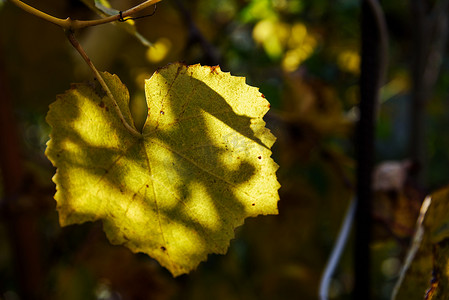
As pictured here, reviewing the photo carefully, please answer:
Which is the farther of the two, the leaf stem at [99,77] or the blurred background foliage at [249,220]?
the blurred background foliage at [249,220]

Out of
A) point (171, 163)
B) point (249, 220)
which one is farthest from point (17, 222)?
point (171, 163)

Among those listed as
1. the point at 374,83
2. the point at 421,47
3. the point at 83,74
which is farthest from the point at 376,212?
the point at 83,74

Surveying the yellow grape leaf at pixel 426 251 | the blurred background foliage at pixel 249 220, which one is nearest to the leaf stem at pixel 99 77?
the yellow grape leaf at pixel 426 251

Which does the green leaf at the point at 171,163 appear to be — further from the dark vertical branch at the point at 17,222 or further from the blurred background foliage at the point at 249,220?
the dark vertical branch at the point at 17,222

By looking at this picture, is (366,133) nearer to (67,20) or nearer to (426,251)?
(426,251)

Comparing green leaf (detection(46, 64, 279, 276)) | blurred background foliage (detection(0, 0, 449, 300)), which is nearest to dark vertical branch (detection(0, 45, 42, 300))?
blurred background foliage (detection(0, 0, 449, 300))

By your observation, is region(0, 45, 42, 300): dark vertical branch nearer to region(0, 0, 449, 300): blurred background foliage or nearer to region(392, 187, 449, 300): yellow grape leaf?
region(0, 0, 449, 300): blurred background foliage
